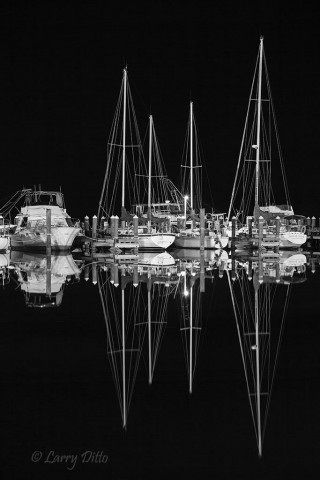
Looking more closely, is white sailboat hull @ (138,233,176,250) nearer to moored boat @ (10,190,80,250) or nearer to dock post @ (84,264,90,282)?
moored boat @ (10,190,80,250)

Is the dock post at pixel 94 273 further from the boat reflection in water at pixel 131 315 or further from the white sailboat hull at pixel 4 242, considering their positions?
the white sailboat hull at pixel 4 242

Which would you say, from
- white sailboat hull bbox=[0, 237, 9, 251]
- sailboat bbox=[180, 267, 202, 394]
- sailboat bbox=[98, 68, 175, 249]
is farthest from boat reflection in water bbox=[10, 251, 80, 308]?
sailboat bbox=[98, 68, 175, 249]

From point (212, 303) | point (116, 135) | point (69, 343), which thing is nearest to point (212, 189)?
point (116, 135)

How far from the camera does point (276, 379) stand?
31.1ft

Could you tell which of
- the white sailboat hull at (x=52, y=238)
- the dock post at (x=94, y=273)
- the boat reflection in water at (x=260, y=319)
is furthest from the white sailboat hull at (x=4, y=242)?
the boat reflection in water at (x=260, y=319)

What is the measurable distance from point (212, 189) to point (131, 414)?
46.7m

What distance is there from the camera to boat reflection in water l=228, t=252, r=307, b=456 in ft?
28.8

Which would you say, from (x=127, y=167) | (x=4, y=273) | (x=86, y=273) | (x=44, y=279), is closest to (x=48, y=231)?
(x=127, y=167)

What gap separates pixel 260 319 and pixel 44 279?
9.16 m

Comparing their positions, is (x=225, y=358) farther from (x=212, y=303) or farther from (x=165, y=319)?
(x=212, y=303)

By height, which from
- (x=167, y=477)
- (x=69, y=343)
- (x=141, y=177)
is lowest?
(x=167, y=477)

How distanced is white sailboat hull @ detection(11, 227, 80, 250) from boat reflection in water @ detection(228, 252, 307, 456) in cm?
1176

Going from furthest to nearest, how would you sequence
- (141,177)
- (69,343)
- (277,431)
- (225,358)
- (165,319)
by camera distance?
(141,177), (165,319), (69,343), (225,358), (277,431)

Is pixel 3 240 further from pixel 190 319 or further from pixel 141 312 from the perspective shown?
pixel 190 319
